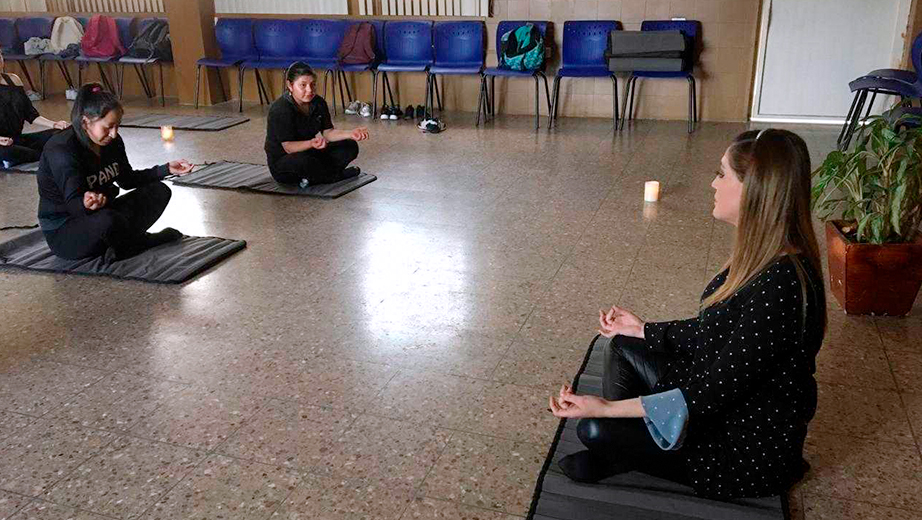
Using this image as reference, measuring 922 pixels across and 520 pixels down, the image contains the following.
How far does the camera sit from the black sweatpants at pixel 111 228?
3426mm

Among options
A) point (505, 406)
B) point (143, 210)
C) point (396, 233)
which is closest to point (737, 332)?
point (505, 406)

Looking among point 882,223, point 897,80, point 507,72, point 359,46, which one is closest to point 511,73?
point 507,72

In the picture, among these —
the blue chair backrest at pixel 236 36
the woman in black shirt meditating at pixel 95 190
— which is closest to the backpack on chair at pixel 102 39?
the blue chair backrest at pixel 236 36

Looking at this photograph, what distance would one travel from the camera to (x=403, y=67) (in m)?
7.00

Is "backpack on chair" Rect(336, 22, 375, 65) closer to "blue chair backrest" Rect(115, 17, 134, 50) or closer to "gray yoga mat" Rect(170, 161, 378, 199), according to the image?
"gray yoga mat" Rect(170, 161, 378, 199)

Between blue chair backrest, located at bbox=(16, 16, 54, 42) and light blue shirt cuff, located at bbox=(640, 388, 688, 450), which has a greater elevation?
blue chair backrest, located at bbox=(16, 16, 54, 42)

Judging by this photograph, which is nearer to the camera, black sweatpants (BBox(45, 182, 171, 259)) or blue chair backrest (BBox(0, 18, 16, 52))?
black sweatpants (BBox(45, 182, 171, 259))

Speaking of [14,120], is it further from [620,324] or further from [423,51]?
[620,324]

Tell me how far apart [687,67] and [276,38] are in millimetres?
4010

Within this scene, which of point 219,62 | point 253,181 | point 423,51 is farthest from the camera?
point 219,62

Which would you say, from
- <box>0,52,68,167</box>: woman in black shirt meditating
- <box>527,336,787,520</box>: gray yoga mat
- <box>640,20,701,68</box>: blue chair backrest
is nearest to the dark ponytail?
<box>0,52,68,167</box>: woman in black shirt meditating

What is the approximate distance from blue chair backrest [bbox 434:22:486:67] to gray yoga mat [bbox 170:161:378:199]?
8.07 ft

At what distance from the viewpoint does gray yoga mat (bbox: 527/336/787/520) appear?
5.99 feet

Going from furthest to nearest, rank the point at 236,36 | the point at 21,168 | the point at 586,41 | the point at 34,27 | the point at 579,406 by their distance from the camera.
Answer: the point at 34,27, the point at 236,36, the point at 586,41, the point at 21,168, the point at 579,406
